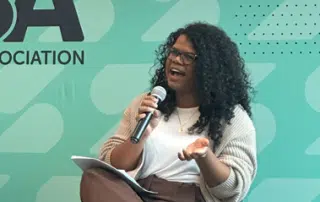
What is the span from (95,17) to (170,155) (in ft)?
2.48

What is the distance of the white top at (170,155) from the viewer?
161cm

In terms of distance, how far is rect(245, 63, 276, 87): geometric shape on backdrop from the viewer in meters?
2.02

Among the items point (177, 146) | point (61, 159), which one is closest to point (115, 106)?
point (61, 159)

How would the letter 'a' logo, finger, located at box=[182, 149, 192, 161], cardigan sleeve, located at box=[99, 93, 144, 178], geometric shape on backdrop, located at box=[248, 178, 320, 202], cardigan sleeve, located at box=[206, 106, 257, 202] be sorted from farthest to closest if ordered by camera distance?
the letter 'a' logo < geometric shape on backdrop, located at box=[248, 178, 320, 202] < cardigan sleeve, located at box=[99, 93, 144, 178] < cardigan sleeve, located at box=[206, 106, 257, 202] < finger, located at box=[182, 149, 192, 161]

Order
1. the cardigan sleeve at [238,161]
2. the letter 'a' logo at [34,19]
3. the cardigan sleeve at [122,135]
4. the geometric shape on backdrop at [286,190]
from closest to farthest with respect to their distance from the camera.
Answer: the cardigan sleeve at [238,161] < the cardigan sleeve at [122,135] < the geometric shape on backdrop at [286,190] < the letter 'a' logo at [34,19]

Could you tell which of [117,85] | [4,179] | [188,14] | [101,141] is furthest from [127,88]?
[4,179]

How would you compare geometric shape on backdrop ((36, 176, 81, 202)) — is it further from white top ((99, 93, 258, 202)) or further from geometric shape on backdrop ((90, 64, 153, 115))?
white top ((99, 93, 258, 202))

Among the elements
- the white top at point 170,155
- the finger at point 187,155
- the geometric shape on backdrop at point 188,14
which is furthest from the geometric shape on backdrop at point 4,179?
the finger at point 187,155

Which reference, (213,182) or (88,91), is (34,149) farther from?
(213,182)

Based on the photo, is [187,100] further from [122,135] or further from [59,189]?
[59,189]

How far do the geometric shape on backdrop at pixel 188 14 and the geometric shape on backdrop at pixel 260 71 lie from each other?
0.24 meters

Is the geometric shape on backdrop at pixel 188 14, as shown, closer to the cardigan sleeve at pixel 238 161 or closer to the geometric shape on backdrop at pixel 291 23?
the geometric shape on backdrop at pixel 291 23

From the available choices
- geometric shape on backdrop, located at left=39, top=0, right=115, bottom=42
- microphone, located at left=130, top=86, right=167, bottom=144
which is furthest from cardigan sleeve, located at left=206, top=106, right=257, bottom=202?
geometric shape on backdrop, located at left=39, top=0, right=115, bottom=42

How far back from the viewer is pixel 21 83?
84.2 inches
